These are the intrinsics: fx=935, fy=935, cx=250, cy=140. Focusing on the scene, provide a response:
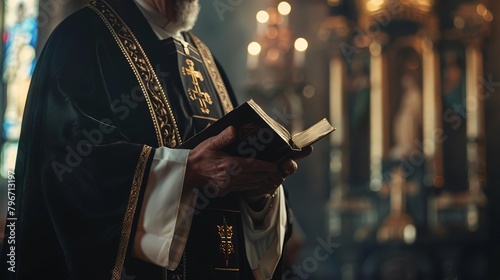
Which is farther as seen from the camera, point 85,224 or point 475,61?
point 475,61

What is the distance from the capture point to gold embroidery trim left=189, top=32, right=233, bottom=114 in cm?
396

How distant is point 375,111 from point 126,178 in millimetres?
8782

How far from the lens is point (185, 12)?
12.6 feet

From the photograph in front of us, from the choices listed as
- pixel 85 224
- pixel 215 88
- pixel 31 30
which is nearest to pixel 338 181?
pixel 31 30

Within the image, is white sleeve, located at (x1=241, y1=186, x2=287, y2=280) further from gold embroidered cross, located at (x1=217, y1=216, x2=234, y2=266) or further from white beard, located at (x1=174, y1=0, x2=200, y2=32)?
white beard, located at (x1=174, y1=0, x2=200, y2=32)

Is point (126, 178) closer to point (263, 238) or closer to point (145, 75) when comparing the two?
point (145, 75)

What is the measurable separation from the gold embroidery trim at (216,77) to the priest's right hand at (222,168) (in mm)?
705

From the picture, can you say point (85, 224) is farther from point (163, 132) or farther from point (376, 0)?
point (376, 0)

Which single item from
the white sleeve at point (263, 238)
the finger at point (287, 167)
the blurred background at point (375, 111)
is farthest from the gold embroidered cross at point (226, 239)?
the blurred background at point (375, 111)

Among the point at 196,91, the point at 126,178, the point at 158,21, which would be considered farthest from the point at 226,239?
the point at 158,21

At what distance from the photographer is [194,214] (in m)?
3.39

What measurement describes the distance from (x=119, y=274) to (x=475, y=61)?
349 inches

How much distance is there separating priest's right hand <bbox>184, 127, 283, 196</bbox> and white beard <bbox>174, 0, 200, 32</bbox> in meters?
0.81

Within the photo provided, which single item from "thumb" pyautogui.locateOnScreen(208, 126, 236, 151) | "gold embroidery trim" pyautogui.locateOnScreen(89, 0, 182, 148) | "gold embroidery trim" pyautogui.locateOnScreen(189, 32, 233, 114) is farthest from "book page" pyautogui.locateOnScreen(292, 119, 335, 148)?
"gold embroidery trim" pyautogui.locateOnScreen(189, 32, 233, 114)
